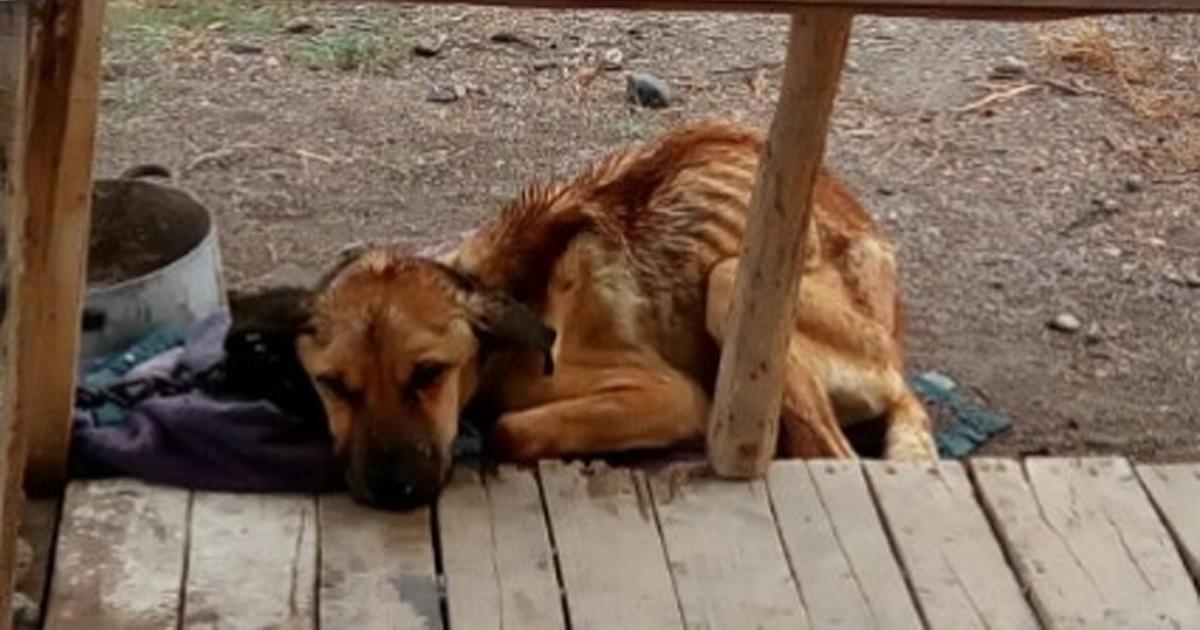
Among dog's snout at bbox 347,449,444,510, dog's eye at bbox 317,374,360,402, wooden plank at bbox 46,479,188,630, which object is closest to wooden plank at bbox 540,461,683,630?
dog's snout at bbox 347,449,444,510

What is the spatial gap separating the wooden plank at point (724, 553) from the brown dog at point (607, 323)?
0.33 meters

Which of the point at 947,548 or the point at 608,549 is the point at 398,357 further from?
the point at 947,548

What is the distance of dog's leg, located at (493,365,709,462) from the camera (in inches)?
233

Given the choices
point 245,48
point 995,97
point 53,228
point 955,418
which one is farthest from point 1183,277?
point 53,228

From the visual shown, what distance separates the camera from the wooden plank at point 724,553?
5238 millimetres

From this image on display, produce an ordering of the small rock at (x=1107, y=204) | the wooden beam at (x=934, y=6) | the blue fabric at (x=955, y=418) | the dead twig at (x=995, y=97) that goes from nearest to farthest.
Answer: the wooden beam at (x=934, y=6) < the blue fabric at (x=955, y=418) < the small rock at (x=1107, y=204) < the dead twig at (x=995, y=97)

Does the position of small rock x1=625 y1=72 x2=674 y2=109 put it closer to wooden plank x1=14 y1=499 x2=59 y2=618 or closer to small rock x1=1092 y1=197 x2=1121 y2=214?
small rock x1=1092 y1=197 x2=1121 y2=214

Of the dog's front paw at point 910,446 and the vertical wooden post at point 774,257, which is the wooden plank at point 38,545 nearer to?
the vertical wooden post at point 774,257

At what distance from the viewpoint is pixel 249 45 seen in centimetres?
846

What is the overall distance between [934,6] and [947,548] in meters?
1.75

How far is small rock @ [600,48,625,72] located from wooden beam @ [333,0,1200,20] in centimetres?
429

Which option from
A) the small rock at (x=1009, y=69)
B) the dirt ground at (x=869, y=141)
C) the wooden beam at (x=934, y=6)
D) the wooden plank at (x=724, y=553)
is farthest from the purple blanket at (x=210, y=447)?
the small rock at (x=1009, y=69)

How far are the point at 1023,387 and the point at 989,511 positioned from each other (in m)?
0.97

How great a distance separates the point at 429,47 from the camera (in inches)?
334
